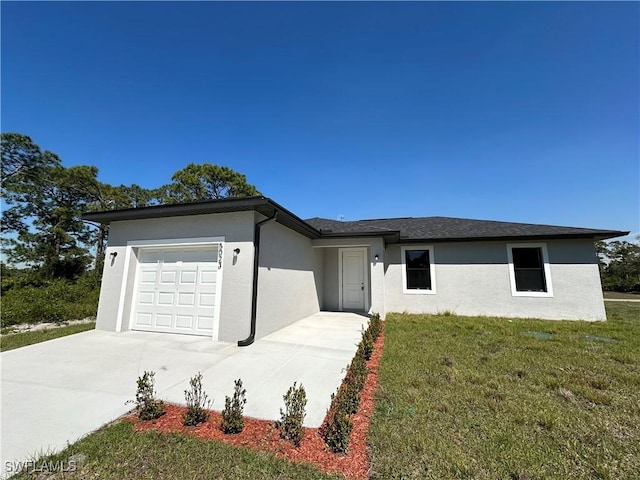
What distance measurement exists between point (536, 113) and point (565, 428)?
9.39m

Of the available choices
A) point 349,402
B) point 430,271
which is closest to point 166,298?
point 349,402

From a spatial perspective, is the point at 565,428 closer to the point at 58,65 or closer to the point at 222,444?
the point at 222,444

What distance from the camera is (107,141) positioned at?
11805 mm

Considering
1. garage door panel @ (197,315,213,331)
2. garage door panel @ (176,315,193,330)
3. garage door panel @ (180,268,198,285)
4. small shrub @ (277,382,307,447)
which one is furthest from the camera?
garage door panel @ (180,268,198,285)

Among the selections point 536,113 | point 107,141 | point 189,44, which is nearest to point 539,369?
point 536,113

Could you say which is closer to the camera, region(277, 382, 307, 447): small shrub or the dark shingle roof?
region(277, 382, 307, 447): small shrub

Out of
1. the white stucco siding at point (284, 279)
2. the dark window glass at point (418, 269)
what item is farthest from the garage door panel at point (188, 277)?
the dark window glass at point (418, 269)

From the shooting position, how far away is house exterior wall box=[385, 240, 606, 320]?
8992 millimetres

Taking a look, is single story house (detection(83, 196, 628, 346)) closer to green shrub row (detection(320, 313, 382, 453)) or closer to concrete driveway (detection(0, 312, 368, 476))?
concrete driveway (detection(0, 312, 368, 476))

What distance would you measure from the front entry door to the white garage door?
6.08 meters

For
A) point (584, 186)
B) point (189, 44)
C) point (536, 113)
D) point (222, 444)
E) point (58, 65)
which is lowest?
point (222, 444)

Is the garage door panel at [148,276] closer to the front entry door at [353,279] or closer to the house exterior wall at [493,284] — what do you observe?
the front entry door at [353,279]

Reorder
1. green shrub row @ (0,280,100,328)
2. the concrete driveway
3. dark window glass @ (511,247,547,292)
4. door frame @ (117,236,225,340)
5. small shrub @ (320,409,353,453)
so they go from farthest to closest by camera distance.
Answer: dark window glass @ (511,247,547,292) → green shrub row @ (0,280,100,328) → door frame @ (117,236,225,340) → the concrete driveway → small shrub @ (320,409,353,453)

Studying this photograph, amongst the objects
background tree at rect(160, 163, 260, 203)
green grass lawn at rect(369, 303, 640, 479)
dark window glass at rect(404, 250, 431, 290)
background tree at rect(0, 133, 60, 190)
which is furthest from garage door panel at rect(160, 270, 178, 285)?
background tree at rect(0, 133, 60, 190)
